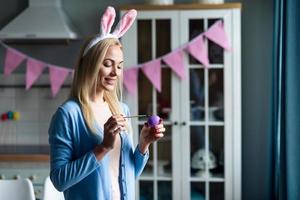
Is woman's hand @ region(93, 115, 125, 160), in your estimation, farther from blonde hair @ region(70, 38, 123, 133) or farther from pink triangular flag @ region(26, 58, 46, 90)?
pink triangular flag @ region(26, 58, 46, 90)

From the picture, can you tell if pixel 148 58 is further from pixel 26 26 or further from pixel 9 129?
pixel 9 129

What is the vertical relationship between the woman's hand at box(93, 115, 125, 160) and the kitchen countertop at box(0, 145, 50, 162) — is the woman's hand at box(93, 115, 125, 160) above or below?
above

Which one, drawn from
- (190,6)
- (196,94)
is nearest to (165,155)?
(196,94)

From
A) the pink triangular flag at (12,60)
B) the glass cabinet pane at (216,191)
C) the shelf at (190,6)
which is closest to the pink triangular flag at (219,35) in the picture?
the shelf at (190,6)

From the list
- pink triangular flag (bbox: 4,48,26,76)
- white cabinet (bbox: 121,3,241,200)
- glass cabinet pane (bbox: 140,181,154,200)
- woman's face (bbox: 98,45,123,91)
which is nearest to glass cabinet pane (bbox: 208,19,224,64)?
white cabinet (bbox: 121,3,241,200)

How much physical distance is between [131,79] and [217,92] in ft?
1.80

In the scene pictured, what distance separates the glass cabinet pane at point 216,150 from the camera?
309 centimetres

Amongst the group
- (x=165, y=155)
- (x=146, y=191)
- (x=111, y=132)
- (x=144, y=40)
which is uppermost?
(x=144, y=40)

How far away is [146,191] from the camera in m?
3.19

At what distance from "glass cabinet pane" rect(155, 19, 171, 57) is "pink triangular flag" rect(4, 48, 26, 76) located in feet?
3.17

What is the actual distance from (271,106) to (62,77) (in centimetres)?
142

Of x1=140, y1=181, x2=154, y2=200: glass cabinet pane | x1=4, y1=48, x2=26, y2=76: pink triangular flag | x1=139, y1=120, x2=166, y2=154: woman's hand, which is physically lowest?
x1=140, y1=181, x2=154, y2=200: glass cabinet pane

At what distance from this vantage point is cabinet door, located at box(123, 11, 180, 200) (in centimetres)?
309

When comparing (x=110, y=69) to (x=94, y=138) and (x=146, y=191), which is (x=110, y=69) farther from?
(x=146, y=191)
